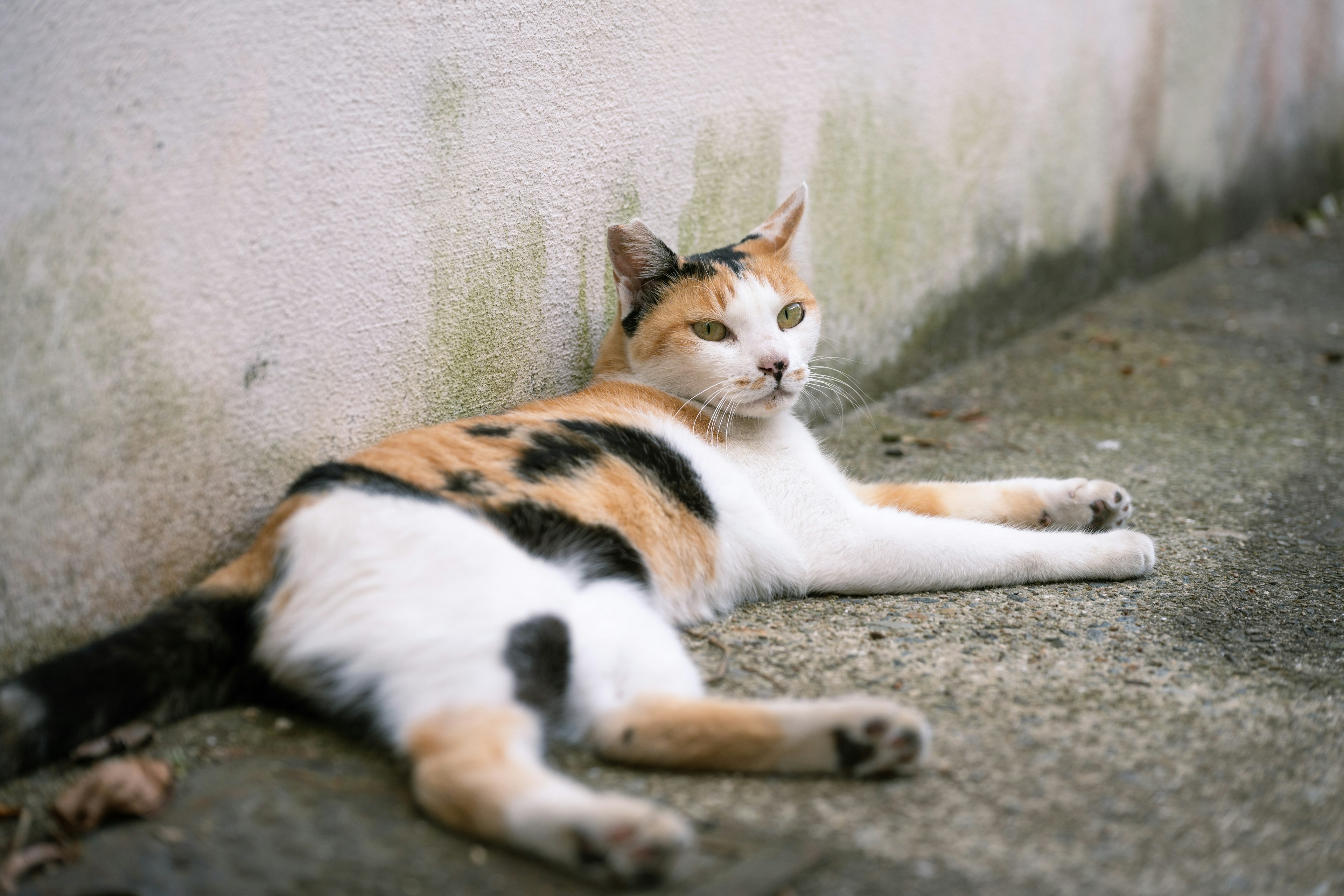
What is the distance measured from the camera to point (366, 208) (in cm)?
257

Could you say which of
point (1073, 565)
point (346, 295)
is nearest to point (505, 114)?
point (346, 295)

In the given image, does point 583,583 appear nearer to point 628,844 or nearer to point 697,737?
point 697,737

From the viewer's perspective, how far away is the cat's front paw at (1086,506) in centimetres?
305

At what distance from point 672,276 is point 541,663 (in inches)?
51.5

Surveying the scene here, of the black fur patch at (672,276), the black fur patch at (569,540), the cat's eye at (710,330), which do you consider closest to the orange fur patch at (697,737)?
the black fur patch at (569,540)

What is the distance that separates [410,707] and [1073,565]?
174 centimetres

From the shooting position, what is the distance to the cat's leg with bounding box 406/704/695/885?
5.08ft

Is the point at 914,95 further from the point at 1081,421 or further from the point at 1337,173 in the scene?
the point at 1337,173

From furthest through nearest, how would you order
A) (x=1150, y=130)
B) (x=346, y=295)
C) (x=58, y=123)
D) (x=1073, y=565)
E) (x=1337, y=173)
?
(x=1337, y=173)
(x=1150, y=130)
(x=1073, y=565)
(x=346, y=295)
(x=58, y=123)

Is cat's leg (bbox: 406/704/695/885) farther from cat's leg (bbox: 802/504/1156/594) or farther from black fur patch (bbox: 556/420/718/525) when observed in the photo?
cat's leg (bbox: 802/504/1156/594)

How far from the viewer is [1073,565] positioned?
2.78 metres

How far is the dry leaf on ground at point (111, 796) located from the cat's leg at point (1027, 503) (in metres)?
1.90

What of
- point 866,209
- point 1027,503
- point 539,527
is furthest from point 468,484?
point 866,209

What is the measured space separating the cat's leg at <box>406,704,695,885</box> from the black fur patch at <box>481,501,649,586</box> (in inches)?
17.0
